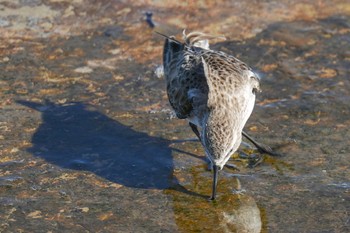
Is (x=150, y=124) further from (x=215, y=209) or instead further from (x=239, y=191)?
(x=215, y=209)

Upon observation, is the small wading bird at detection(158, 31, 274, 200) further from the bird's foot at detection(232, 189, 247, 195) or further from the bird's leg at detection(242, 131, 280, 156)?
the bird's foot at detection(232, 189, 247, 195)

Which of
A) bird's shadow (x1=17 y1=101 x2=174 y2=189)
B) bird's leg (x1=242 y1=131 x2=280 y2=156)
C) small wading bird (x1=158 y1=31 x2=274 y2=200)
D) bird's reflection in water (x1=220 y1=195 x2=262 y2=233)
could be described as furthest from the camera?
bird's leg (x1=242 y1=131 x2=280 y2=156)

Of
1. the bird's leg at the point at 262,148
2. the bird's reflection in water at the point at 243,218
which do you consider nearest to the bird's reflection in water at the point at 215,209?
the bird's reflection in water at the point at 243,218

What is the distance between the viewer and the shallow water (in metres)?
5.85

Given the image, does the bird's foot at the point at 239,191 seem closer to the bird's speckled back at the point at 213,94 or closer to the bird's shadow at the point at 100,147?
the bird's speckled back at the point at 213,94

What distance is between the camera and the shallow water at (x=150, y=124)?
19.2ft

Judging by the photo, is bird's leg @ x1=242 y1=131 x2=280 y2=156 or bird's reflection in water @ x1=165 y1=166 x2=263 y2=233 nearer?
bird's reflection in water @ x1=165 y1=166 x2=263 y2=233

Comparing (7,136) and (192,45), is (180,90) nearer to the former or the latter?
(192,45)

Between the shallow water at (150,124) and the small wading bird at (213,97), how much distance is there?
33 cm

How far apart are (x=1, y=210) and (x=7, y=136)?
4.34 feet

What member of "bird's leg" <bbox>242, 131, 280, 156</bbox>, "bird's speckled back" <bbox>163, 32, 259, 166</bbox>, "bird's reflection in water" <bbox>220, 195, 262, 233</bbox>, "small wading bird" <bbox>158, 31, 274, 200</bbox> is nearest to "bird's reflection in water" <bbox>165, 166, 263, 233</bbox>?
"bird's reflection in water" <bbox>220, 195, 262, 233</bbox>

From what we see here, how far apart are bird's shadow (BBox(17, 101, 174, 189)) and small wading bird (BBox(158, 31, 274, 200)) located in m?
0.44

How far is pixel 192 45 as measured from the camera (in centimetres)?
757

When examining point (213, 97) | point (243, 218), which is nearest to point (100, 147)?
point (213, 97)
